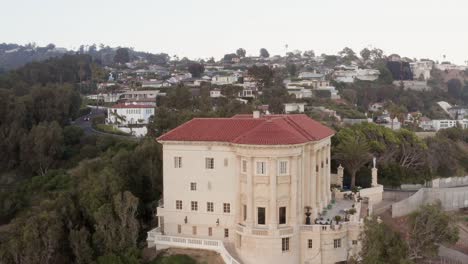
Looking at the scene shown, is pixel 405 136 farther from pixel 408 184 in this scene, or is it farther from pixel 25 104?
pixel 25 104

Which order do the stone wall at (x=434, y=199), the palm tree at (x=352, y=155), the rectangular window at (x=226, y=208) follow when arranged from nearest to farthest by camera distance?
the rectangular window at (x=226, y=208), the stone wall at (x=434, y=199), the palm tree at (x=352, y=155)

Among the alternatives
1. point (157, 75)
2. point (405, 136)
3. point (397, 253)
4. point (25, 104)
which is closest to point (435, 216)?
point (397, 253)

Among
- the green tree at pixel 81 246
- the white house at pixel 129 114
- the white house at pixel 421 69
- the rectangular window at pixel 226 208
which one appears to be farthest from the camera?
the white house at pixel 421 69

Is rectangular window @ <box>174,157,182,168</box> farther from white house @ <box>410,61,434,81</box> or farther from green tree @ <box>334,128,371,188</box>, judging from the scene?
white house @ <box>410,61,434,81</box>

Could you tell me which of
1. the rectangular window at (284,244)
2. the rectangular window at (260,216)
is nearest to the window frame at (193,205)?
the rectangular window at (260,216)

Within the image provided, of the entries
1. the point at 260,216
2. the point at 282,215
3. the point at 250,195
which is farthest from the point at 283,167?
the point at 260,216

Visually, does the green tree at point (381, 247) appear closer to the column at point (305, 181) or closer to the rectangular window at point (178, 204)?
the column at point (305, 181)

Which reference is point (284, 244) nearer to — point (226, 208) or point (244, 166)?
point (226, 208)
